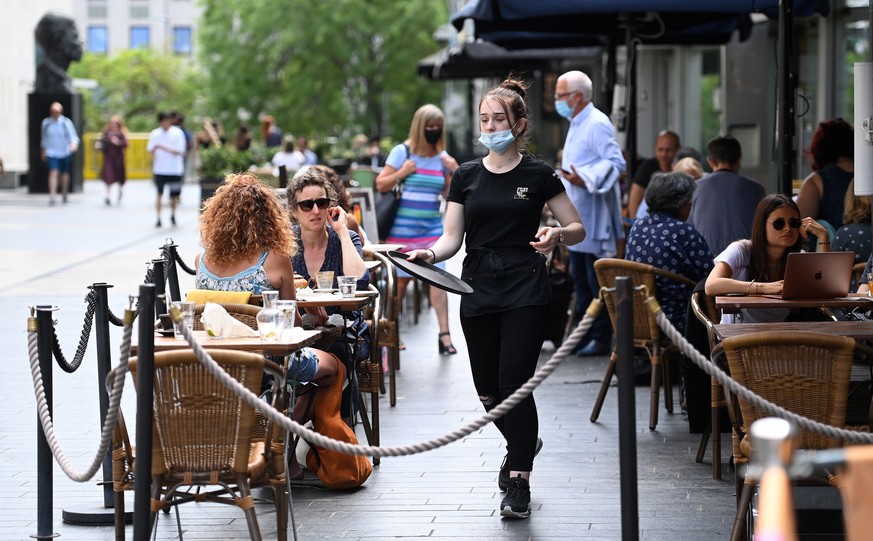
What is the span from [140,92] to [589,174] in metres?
60.5

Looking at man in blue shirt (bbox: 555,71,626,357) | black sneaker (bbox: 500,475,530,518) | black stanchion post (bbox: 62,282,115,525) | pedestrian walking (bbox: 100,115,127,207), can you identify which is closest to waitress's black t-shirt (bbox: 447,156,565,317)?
black sneaker (bbox: 500,475,530,518)

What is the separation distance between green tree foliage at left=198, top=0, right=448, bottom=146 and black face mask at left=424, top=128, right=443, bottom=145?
35.8 m

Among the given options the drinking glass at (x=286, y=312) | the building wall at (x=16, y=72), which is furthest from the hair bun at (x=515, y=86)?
the building wall at (x=16, y=72)

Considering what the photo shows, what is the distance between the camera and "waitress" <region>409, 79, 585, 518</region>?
633cm

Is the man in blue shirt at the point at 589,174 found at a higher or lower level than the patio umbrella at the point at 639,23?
lower

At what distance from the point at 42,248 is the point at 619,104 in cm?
1013

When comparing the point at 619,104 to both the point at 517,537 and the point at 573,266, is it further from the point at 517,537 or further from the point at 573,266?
the point at 517,537

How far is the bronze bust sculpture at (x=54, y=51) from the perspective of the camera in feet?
107

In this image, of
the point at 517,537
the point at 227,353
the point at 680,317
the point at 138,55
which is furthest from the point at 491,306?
the point at 138,55

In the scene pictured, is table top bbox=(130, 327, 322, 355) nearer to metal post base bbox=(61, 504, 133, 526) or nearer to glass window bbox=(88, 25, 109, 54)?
metal post base bbox=(61, 504, 133, 526)

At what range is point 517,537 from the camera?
606 centimetres

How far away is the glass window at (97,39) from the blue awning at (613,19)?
267ft

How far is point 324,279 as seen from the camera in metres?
7.44

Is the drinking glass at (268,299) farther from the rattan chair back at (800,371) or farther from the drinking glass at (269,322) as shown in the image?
the rattan chair back at (800,371)
